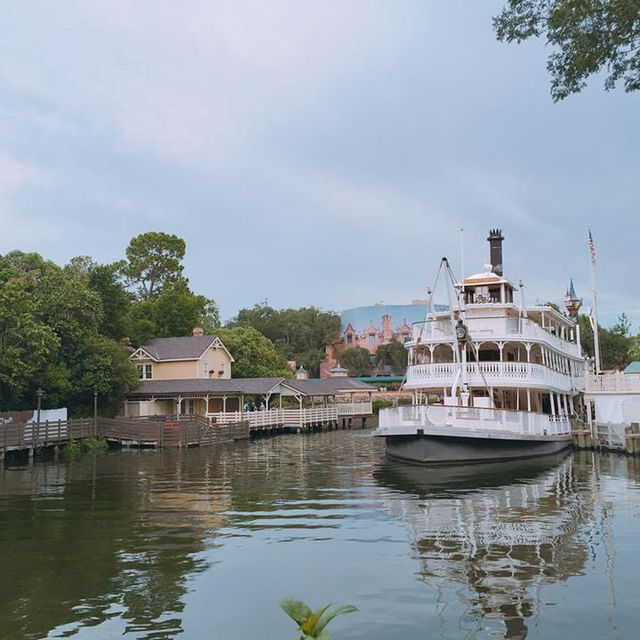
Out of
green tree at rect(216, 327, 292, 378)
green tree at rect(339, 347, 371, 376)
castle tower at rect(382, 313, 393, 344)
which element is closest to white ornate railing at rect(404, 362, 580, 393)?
green tree at rect(216, 327, 292, 378)

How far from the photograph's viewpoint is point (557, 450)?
29.8m

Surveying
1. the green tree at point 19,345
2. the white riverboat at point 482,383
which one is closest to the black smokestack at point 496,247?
the white riverboat at point 482,383

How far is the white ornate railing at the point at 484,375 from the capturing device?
27547 mm

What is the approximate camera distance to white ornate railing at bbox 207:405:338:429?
155 feet

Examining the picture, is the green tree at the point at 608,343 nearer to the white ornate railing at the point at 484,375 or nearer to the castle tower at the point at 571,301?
the castle tower at the point at 571,301

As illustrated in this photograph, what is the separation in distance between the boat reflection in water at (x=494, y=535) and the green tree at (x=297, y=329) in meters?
78.3

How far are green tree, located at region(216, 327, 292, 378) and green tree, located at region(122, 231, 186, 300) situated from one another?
11424 mm

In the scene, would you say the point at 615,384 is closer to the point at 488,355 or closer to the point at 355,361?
the point at 488,355

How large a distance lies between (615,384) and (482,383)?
32.5ft

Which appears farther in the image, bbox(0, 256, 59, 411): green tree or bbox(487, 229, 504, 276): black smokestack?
bbox(487, 229, 504, 276): black smokestack

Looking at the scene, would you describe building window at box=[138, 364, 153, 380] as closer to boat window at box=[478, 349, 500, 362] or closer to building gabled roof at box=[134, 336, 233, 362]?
building gabled roof at box=[134, 336, 233, 362]

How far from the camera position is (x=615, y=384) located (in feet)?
108

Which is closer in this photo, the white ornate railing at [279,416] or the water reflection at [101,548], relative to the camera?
the water reflection at [101,548]

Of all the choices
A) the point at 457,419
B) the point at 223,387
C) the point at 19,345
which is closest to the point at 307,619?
the point at 457,419
